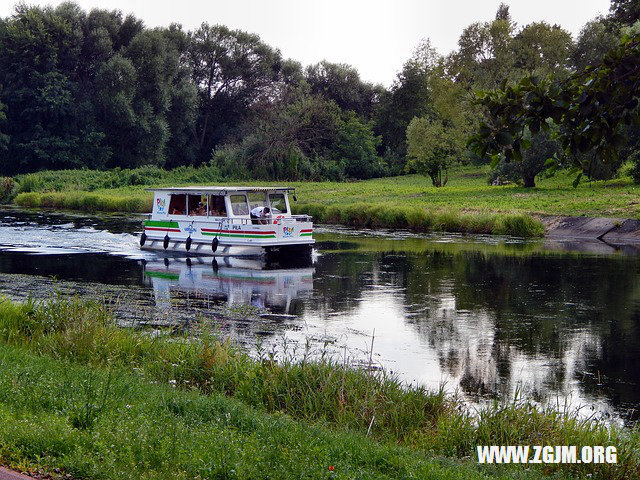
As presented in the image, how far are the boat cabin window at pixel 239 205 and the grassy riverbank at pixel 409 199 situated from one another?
13376 millimetres

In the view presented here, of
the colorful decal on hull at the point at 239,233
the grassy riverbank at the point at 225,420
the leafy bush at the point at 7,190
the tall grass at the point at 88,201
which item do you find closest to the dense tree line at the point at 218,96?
the leafy bush at the point at 7,190

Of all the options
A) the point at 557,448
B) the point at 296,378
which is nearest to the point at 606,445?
the point at 557,448

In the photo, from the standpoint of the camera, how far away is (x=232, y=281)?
28578 millimetres

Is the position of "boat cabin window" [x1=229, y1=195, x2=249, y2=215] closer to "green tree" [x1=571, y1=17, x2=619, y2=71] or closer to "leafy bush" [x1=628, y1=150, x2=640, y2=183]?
"leafy bush" [x1=628, y1=150, x2=640, y2=183]

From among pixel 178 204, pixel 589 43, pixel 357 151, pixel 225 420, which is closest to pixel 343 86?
pixel 357 151

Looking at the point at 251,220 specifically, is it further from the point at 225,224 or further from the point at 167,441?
the point at 167,441

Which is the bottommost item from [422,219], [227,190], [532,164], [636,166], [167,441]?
[422,219]

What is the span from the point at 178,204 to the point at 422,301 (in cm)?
1646

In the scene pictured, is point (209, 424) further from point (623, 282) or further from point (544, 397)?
point (623, 282)

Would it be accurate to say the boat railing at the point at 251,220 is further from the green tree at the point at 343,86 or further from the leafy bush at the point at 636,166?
the green tree at the point at 343,86

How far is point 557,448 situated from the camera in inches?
364

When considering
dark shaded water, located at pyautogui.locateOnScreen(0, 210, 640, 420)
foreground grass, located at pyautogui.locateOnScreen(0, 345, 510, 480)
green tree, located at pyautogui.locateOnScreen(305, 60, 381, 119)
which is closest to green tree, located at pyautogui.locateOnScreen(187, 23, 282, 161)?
green tree, located at pyautogui.locateOnScreen(305, 60, 381, 119)

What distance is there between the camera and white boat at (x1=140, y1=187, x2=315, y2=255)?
34.0 metres

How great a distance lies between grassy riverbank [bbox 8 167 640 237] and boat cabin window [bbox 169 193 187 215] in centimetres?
1424
